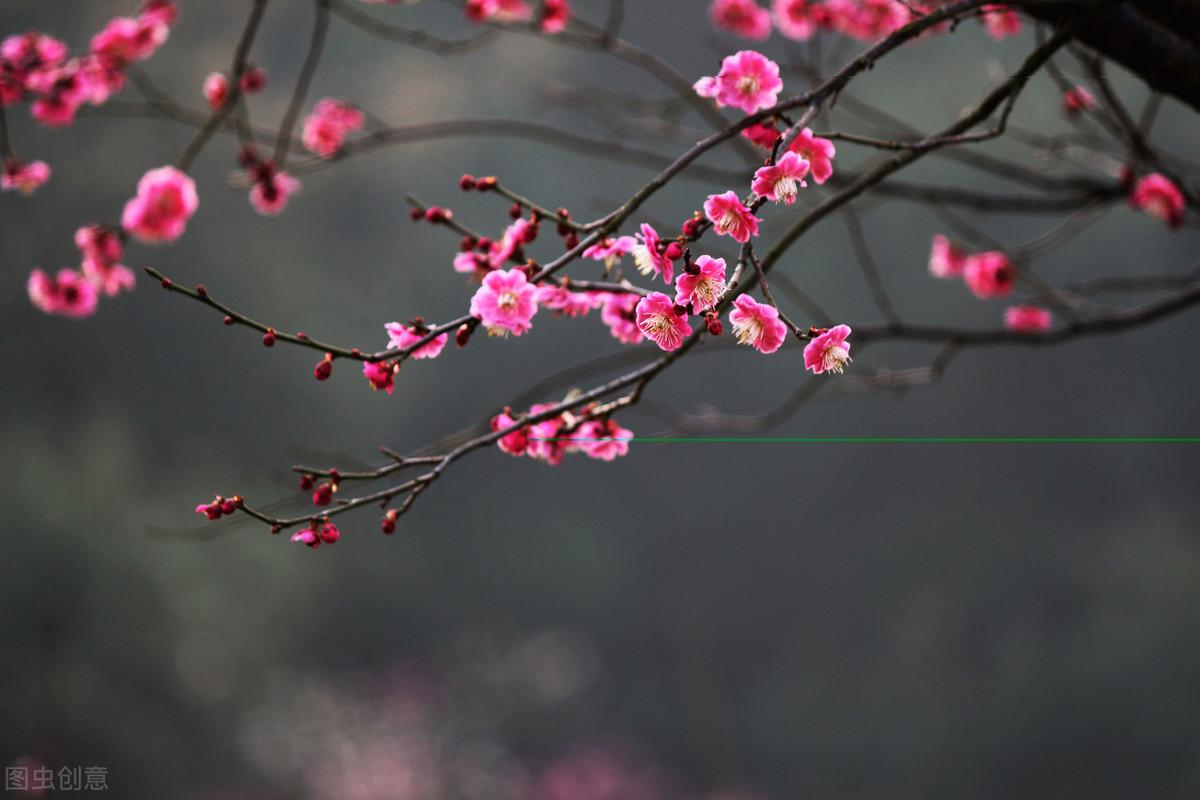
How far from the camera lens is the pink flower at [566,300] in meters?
0.75

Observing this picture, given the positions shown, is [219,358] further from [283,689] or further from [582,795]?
[582,795]

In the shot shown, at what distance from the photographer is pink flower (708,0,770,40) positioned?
1927mm

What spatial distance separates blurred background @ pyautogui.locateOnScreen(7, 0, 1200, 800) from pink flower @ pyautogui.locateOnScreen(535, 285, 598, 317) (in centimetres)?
455

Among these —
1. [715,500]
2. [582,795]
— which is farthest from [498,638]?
[715,500]

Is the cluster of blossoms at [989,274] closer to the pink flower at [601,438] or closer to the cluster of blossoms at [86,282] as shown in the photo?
the pink flower at [601,438]

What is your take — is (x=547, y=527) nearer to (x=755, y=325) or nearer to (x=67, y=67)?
(x=67, y=67)

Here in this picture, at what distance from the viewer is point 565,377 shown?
106 centimetres

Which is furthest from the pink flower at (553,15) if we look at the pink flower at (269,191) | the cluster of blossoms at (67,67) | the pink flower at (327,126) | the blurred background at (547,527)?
the blurred background at (547,527)

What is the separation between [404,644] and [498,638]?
0.62 meters

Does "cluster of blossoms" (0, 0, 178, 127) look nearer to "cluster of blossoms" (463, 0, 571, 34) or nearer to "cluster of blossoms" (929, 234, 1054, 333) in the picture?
"cluster of blossoms" (463, 0, 571, 34)

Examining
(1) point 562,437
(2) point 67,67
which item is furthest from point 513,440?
(2) point 67,67

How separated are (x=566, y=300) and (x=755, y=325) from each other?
202mm

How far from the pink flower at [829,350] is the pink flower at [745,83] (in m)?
0.19

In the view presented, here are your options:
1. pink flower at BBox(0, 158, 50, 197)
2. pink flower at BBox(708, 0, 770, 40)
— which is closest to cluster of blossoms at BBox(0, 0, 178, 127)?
pink flower at BBox(0, 158, 50, 197)
